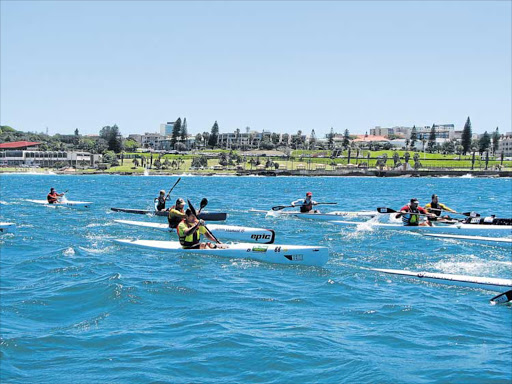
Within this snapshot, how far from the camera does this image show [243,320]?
1266 cm

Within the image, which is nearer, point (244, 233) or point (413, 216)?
point (244, 233)

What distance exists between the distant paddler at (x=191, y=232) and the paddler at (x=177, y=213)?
374 cm

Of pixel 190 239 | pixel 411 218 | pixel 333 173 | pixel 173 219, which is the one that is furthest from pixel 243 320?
pixel 333 173

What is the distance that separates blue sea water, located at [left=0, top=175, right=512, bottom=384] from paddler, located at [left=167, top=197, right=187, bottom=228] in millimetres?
3793

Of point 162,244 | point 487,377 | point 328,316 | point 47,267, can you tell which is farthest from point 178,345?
point 162,244

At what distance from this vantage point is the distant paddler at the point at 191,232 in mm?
20469

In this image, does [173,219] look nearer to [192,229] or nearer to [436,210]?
[192,229]

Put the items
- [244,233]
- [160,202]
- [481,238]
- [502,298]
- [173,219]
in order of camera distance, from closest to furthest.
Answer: [502,298] → [244,233] → [481,238] → [173,219] → [160,202]

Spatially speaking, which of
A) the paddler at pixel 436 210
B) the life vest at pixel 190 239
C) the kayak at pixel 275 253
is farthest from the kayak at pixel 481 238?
the life vest at pixel 190 239

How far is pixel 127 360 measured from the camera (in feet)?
33.9

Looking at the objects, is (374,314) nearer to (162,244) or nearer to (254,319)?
(254,319)

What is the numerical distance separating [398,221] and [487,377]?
21.5m

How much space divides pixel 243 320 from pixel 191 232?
829 centimetres

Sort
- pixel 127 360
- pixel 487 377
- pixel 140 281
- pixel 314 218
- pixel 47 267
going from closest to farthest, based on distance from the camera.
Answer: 1. pixel 487 377
2. pixel 127 360
3. pixel 140 281
4. pixel 47 267
5. pixel 314 218
